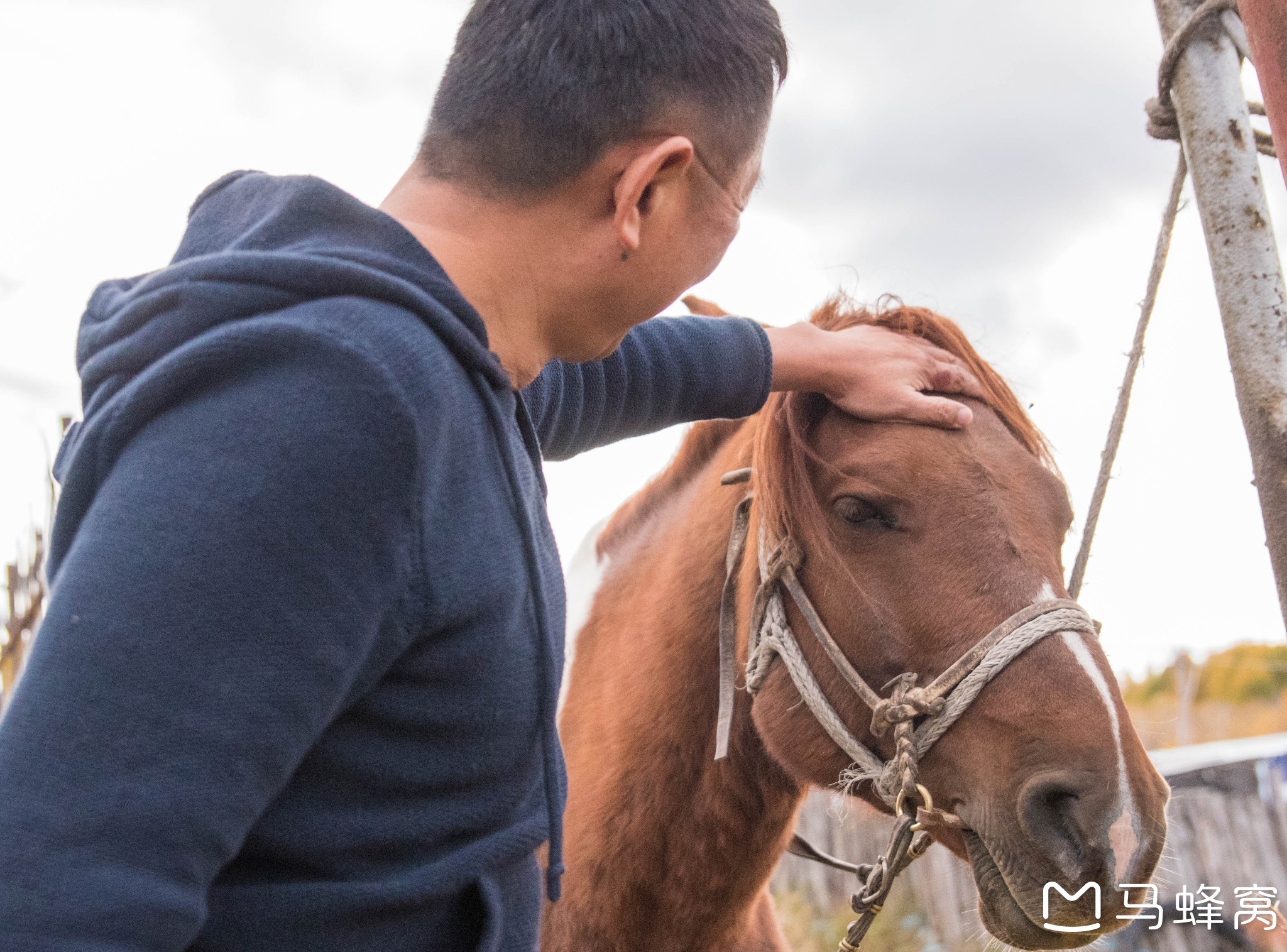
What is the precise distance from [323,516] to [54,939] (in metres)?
0.32

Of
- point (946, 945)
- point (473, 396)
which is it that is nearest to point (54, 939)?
point (473, 396)

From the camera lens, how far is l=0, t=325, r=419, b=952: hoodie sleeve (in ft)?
2.06

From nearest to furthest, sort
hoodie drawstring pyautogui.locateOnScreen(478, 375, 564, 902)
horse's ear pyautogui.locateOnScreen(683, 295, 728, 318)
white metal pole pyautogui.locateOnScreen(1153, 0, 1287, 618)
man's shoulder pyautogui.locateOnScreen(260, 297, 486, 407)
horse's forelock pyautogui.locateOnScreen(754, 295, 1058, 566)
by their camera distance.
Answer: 1. man's shoulder pyautogui.locateOnScreen(260, 297, 486, 407)
2. hoodie drawstring pyautogui.locateOnScreen(478, 375, 564, 902)
3. white metal pole pyautogui.locateOnScreen(1153, 0, 1287, 618)
4. horse's forelock pyautogui.locateOnScreen(754, 295, 1058, 566)
5. horse's ear pyautogui.locateOnScreen(683, 295, 728, 318)

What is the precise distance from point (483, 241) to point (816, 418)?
1192 mm

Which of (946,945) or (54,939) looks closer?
(54,939)

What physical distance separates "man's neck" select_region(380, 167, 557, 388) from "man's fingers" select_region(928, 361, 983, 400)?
1163mm

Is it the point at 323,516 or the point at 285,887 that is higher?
the point at 323,516

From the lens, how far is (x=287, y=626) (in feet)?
2.27

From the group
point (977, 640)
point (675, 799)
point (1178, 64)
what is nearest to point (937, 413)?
point (977, 640)

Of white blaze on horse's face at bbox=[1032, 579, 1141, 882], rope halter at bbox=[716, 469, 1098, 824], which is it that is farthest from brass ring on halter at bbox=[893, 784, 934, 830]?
white blaze on horse's face at bbox=[1032, 579, 1141, 882]

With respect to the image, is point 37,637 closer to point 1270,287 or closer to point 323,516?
point 323,516

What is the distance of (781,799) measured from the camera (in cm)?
208

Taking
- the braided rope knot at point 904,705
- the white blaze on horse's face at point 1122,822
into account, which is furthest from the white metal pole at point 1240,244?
the braided rope knot at point 904,705

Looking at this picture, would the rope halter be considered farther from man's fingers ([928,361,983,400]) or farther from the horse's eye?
man's fingers ([928,361,983,400])
